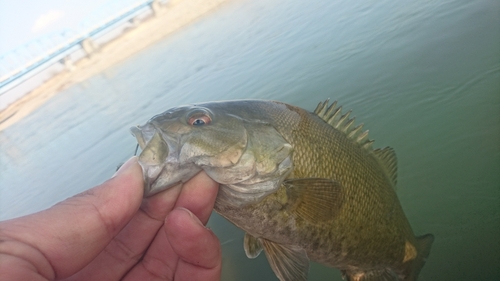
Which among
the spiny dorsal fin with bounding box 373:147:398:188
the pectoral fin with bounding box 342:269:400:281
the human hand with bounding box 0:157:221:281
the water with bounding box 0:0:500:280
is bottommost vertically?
the water with bounding box 0:0:500:280

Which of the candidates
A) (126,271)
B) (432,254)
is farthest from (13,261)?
(432,254)

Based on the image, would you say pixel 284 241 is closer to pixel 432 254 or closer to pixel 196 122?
pixel 196 122

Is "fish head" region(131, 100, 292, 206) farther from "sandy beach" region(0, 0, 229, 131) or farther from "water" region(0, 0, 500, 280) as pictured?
"sandy beach" region(0, 0, 229, 131)

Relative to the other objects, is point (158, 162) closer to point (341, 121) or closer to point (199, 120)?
point (199, 120)

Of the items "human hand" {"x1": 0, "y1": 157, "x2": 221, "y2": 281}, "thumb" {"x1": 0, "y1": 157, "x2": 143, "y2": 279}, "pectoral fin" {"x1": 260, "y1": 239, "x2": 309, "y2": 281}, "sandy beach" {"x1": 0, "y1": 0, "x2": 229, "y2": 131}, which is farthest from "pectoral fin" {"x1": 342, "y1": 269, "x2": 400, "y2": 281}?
"sandy beach" {"x1": 0, "y1": 0, "x2": 229, "y2": 131}

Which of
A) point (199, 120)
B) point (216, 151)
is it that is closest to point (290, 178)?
point (216, 151)

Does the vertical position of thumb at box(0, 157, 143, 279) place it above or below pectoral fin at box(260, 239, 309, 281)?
above
